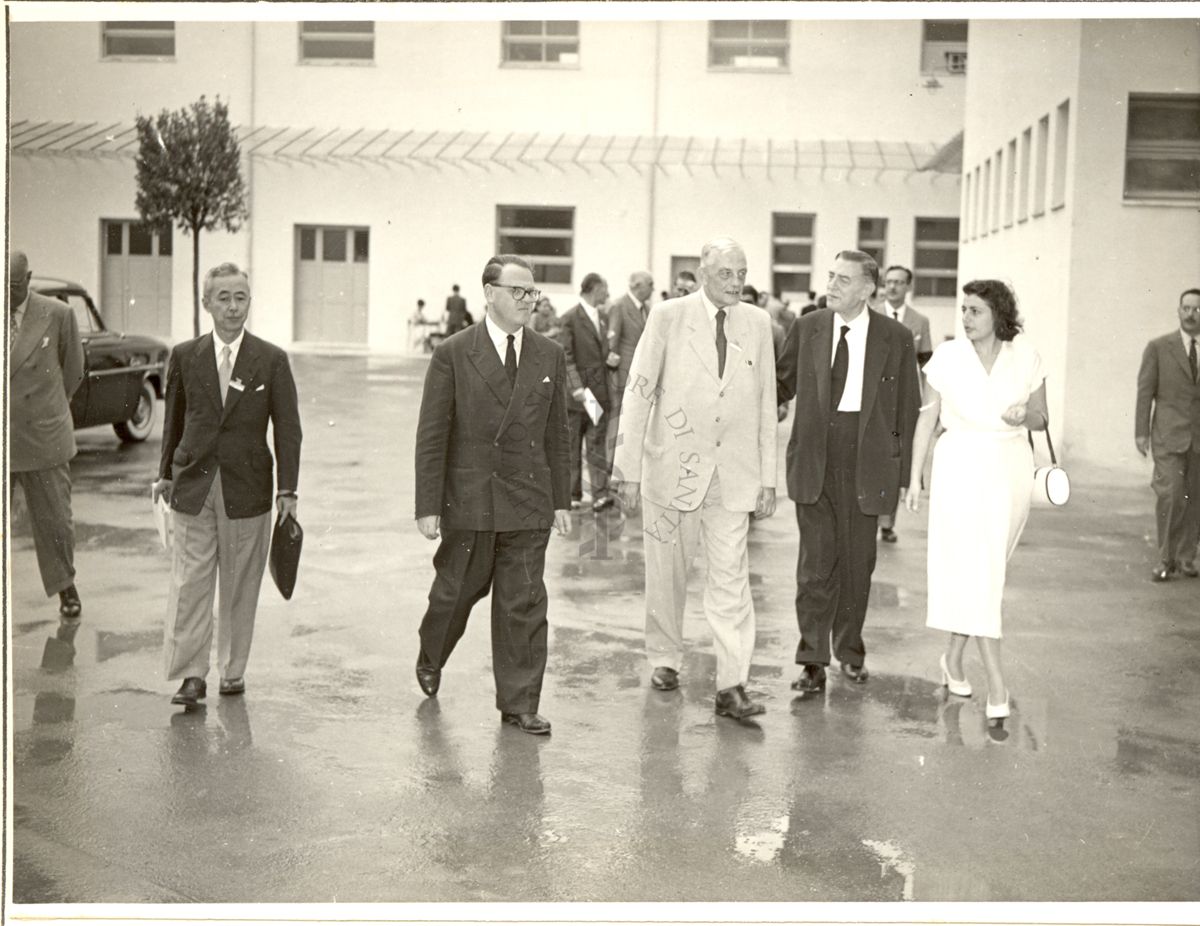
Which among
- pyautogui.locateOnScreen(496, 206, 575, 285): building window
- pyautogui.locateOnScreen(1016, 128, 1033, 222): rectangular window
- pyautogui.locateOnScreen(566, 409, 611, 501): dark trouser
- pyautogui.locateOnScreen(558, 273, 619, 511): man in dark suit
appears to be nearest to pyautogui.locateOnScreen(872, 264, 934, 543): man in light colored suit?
pyautogui.locateOnScreen(558, 273, 619, 511): man in dark suit

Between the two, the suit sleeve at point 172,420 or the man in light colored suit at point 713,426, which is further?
the man in light colored suit at point 713,426

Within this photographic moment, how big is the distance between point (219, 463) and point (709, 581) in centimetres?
219

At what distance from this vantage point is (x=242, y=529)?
6891 millimetres

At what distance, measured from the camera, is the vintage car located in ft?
43.1

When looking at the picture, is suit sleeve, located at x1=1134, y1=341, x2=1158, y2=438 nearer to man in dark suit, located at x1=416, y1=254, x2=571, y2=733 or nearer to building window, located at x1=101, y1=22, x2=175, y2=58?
man in dark suit, located at x1=416, y1=254, x2=571, y2=733

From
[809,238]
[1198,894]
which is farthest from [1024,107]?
[1198,894]

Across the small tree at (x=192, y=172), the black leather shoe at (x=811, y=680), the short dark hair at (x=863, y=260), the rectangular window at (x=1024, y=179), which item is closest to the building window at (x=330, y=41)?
the small tree at (x=192, y=172)

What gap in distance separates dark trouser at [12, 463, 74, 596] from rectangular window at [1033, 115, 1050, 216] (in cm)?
1159

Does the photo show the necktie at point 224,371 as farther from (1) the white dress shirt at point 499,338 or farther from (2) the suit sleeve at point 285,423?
(1) the white dress shirt at point 499,338

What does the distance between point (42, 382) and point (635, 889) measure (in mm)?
4311

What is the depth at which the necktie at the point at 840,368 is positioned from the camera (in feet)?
24.4

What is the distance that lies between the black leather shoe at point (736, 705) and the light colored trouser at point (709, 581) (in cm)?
3

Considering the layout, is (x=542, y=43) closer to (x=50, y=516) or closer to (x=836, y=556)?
(x=836, y=556)
